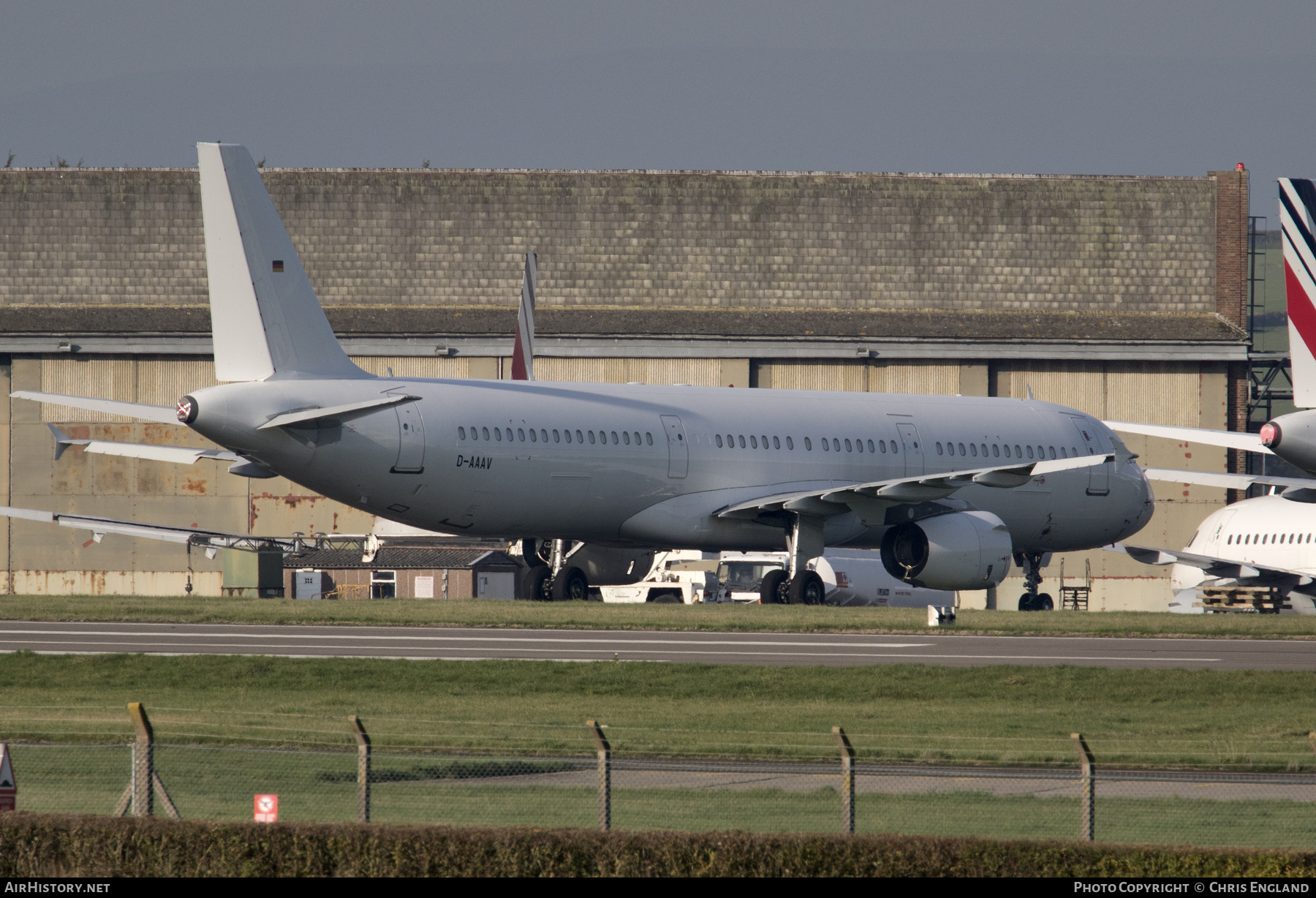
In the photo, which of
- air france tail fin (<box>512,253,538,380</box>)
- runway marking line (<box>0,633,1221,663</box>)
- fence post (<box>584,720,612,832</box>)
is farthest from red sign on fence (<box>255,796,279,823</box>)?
air france tail fin (<box>512,253,538,380</box>)

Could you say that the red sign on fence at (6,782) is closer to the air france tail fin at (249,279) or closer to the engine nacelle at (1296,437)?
the engine nacelle at (1296,437)

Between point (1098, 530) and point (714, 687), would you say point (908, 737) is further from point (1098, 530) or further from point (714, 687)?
point (1098, 530)

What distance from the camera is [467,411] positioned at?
105ft

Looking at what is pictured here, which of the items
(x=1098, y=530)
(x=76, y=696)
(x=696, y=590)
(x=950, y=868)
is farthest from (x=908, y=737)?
(x=696, y=590)

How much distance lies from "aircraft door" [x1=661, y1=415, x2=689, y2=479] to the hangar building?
23.5 metres

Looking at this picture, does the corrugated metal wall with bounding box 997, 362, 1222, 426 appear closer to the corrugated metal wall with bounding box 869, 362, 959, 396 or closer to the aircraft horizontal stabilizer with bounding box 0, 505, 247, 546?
the corrugated metal wall with bounding box 869, 362, 959, 396

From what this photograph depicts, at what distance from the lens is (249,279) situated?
2947cm

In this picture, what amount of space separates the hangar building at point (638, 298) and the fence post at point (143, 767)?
46.1m

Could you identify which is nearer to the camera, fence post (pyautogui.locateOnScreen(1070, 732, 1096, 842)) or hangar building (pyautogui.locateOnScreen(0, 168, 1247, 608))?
fence post (pyautogui.locateOnScreen(1070, 732, 1096, 842))

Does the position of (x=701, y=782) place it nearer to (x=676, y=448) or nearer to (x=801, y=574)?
(x=676, y=448)

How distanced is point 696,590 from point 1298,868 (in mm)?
40548

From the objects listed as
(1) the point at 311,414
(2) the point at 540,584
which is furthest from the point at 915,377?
(1) the point at 311,414

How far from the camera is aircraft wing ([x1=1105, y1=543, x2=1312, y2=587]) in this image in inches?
1833

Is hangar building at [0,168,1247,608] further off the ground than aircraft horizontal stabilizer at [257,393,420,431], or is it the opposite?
hangar building at [0,168,1247,608]
